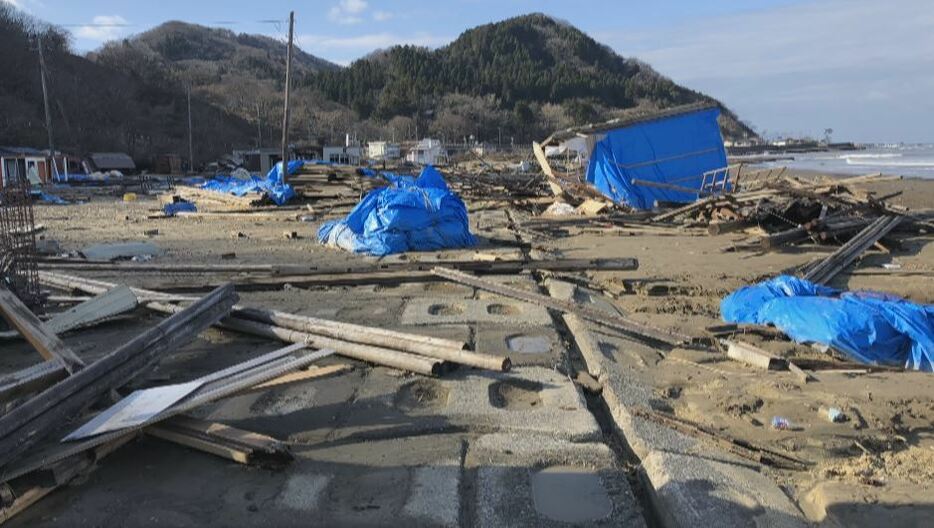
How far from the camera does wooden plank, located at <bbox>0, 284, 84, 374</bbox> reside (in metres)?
4.99

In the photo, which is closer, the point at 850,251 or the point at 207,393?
the point at 207,393

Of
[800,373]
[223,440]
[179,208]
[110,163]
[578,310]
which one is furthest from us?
[110,163]

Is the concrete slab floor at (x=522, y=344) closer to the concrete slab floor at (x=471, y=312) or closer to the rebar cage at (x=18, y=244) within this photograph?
the concrete slab floor at (x=471, y=312)

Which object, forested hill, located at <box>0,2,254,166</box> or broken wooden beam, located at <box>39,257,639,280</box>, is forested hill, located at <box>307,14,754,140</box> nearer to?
forested hill, located at <box>0,2,254,166</box>

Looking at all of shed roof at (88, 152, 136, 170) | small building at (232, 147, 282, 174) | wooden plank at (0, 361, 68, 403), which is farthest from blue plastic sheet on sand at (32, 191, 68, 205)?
shed roof at (88, 152, 136, 170)

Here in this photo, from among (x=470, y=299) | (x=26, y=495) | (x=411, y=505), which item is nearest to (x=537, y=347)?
(x=470, y=299)

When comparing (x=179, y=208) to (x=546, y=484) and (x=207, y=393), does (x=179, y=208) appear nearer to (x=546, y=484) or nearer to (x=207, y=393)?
(x=207, y=393)

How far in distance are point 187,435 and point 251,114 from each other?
11164 cm

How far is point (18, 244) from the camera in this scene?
24.1 ft

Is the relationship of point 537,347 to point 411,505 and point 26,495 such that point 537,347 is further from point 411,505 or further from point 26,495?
point 26,495

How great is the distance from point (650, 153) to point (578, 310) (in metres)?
17.6

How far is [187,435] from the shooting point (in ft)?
13.5

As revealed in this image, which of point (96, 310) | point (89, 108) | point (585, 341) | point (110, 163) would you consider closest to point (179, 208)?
point (96, 310)

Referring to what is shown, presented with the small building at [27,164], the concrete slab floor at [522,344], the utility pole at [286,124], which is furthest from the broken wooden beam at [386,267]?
the small building at [27,164]
